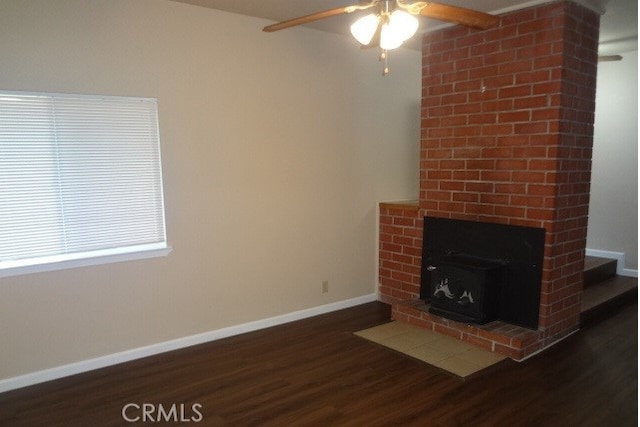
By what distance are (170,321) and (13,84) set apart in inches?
71.2

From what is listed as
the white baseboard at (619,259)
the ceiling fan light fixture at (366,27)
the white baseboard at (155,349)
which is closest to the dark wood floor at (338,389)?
the white baseboard at (155,349)

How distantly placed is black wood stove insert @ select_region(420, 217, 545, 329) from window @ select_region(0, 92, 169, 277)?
83.2 inches

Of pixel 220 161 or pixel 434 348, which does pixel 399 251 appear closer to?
pixel 434 348

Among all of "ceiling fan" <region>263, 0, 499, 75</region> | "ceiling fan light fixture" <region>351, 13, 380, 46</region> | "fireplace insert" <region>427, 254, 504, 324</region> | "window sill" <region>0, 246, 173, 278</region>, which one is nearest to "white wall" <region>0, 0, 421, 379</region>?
"window sill" <region>0, 246, 173, 278</region>

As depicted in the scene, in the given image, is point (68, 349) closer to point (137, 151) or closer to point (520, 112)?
point (137, 151)

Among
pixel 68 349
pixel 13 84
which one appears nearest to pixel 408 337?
pixel 68 349

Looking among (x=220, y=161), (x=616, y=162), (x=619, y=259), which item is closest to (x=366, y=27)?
(x=220, y=161)

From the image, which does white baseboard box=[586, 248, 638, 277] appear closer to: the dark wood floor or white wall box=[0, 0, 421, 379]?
the dark wood floor

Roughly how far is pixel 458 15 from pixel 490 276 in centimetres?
188

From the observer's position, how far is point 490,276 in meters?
3.29

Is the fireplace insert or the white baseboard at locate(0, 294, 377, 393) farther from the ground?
the fireplace insert

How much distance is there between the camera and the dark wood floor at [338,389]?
8.07 feet

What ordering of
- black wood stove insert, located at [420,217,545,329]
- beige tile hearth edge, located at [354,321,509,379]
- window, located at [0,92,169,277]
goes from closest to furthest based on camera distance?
1. window, located at [0,92,169,277]
2. beige tile hearth edge, located at [354,321,509,379]
3. black wood stove insert, located at [420,217,545,329]

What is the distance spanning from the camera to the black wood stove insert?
3.25m
